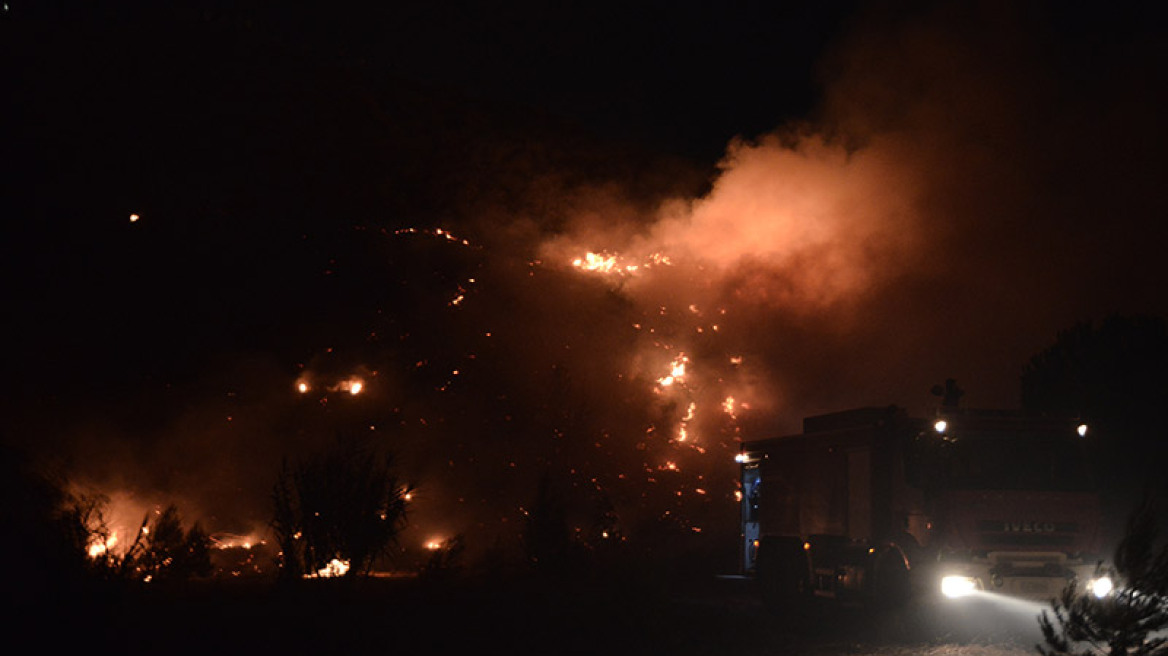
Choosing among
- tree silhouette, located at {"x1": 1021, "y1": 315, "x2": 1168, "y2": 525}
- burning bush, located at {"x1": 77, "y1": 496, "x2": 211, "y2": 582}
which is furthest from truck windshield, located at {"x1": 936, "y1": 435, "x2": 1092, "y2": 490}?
tree silhouette, located at {"x1": 1021, "y1": 315, "x2": 1168, "y2": 525}

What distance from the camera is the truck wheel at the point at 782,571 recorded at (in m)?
18.0

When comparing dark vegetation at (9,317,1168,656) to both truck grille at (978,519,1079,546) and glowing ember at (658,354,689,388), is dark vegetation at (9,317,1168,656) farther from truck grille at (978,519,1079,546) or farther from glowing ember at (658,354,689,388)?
glowing ember at (658,354,689,388)

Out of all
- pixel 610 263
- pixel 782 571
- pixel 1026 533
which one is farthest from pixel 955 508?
pixel 610 263

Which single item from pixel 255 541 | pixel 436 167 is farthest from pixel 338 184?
pixel 255 541

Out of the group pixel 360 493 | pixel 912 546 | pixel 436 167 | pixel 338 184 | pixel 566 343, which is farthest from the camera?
pixel 436 167

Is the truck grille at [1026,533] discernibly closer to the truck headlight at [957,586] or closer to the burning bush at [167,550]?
the truck headlight at [957,586]

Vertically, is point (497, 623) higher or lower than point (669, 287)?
lower

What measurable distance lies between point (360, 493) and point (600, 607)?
4602 millimetres

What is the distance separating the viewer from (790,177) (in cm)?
3281

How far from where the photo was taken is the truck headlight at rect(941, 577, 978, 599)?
14656mm

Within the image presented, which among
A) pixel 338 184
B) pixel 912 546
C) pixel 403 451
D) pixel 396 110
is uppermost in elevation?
pixel 396 110

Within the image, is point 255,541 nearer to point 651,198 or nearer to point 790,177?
point 790,177

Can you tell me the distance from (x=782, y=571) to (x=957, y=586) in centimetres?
438

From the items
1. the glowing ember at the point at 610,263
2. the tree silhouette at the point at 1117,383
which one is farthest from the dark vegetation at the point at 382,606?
the tree silhouette at the point at 1117,383
